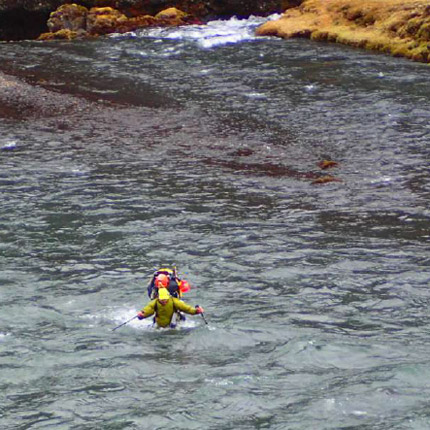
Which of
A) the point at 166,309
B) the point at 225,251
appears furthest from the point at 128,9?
the point at 166,309

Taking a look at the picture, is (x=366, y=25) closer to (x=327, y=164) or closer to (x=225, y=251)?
(x=327, y=164)

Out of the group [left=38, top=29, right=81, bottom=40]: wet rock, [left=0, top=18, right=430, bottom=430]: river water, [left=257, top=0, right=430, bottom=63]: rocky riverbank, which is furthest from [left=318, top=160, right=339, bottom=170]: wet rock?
[left=38, top=29, right=81, bottom=40]: wet rock

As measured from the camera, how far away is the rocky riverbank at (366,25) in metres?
41.2

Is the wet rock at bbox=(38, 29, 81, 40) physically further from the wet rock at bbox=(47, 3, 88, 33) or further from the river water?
the river water

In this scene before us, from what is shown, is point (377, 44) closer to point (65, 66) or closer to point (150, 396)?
point (65, 66)

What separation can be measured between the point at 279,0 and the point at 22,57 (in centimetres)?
2056

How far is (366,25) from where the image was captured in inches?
1806

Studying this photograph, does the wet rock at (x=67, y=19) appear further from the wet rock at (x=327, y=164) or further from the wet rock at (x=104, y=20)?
the wet rock at (x=327, y=164)

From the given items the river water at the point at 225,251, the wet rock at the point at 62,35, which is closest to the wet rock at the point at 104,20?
the wet rock at the point at 62,35

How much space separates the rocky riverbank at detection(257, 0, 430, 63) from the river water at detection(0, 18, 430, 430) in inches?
136

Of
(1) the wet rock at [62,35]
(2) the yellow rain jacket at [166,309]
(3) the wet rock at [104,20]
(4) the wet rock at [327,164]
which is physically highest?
(3) the wet rock at [104,20]

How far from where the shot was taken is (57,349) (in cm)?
1377

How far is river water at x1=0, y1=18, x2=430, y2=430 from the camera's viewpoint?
12.1 meters

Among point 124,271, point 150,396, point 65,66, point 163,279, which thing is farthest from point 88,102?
point 150,396
